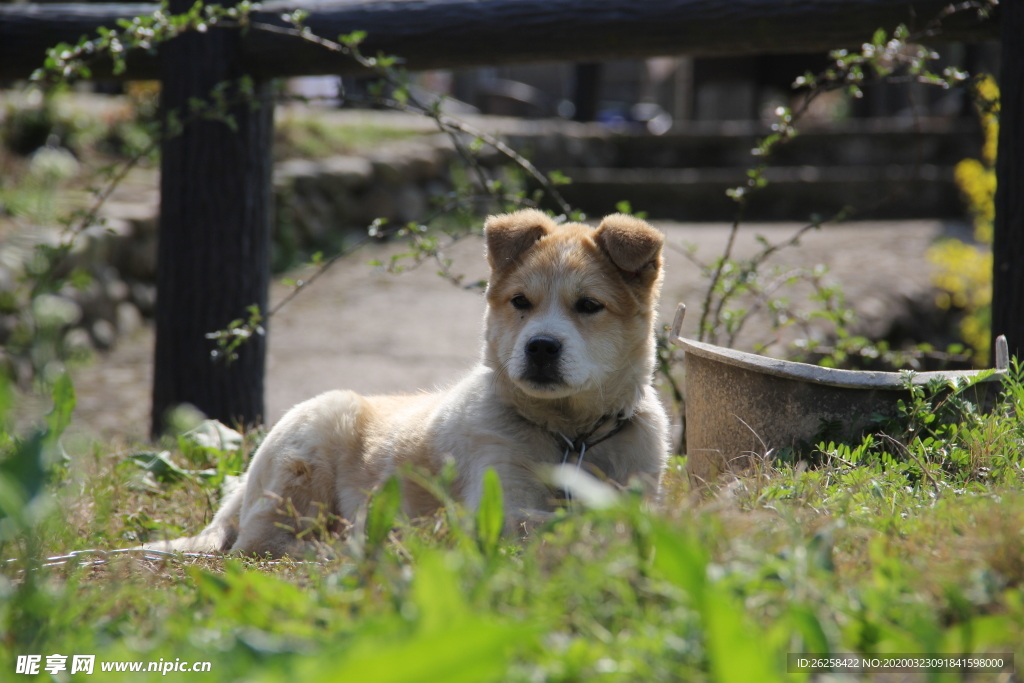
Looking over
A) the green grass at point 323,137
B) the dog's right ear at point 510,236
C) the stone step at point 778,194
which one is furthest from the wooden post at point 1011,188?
the green grass at point 323,137

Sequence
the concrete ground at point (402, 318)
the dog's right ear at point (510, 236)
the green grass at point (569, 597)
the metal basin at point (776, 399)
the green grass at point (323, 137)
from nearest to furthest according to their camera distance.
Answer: the green grass at point (569, 597)
the metal basin at point (776, 399)
the dog's right ear at point (510, 236)
the concrete ground at point (402, 318)
the green grass at point (323, 137)

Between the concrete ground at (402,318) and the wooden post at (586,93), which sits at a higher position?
the wooden post at (586,93)

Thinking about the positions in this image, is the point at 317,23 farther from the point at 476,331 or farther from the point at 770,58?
the point at 770,58

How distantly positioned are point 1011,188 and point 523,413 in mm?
2640

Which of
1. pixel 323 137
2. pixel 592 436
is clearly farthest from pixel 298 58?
pixel 323 137

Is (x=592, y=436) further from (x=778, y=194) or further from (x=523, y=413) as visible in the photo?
(x=778, y=194)

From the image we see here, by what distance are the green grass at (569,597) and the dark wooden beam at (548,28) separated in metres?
2.83

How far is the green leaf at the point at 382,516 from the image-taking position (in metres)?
2.04

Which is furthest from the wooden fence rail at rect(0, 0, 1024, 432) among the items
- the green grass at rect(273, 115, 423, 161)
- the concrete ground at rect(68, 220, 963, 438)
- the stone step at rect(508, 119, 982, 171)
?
the stone step at rect(508, 119, 982, 171)

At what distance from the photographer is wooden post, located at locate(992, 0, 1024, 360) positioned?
13.7 feet

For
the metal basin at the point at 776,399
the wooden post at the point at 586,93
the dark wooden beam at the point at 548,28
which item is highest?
the wooden post at the point at 586,93

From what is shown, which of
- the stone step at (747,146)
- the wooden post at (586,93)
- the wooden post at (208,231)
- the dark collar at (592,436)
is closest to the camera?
the dark collar at (592,436)

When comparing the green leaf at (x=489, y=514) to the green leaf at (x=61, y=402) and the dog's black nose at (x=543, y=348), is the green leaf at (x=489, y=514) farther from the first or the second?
the dog's black nose at (x=543, y=348)

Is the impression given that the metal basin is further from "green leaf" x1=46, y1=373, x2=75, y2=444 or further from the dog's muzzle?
"green leaf" x1=46, y1=373, x2=75, y2=444
